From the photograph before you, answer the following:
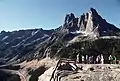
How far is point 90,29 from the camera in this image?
153 metres

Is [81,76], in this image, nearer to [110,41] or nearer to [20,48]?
[110,41]

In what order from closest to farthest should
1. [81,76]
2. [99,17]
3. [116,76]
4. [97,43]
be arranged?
[116,76] → [81,76] → [97,43] → [99,17]

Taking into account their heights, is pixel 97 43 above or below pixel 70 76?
above

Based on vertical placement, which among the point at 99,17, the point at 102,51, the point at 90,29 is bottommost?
the point at 102,51

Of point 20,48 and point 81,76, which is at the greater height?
point 20,48

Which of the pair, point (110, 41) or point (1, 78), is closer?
point (1, 78)

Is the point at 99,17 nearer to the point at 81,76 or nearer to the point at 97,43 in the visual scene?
the point at 97,43

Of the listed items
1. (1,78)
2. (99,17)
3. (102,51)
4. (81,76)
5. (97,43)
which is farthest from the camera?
(99,17)

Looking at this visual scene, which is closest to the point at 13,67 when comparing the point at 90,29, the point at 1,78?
the point at 1,78

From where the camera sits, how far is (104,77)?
16.2m

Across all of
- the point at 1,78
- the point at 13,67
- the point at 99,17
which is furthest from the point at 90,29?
the point at 1,78

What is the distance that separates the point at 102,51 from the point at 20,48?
99.8 meters

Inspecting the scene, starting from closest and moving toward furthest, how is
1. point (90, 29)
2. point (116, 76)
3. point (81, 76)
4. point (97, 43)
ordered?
point (116, 76) < point (81, 76) < point (97, 43) < point (90, 29)

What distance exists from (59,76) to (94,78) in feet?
11.5
